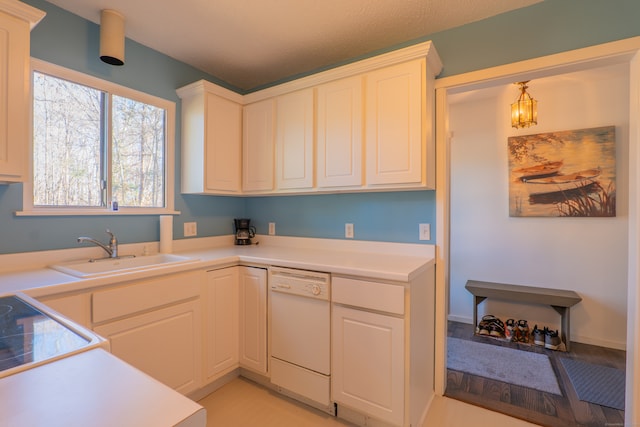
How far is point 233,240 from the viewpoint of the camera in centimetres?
299

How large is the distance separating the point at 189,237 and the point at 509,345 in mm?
3212

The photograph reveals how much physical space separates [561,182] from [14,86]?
4.22 m

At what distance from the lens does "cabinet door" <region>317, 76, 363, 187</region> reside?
211 cm

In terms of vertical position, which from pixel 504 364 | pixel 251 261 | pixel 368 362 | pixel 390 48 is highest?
pixel 390 48

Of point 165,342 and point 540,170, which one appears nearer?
point 165,342

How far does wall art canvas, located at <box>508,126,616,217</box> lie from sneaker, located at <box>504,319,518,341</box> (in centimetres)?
115

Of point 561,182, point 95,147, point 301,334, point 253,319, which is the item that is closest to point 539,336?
point 561,182

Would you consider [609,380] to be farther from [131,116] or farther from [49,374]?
[131,116]

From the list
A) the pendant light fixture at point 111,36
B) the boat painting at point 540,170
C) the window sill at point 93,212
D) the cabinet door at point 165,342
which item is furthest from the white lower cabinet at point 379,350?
the boat painting at point 540,170

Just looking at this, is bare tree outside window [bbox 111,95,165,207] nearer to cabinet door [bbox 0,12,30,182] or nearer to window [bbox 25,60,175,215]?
window [bbox 25,60,175,215]

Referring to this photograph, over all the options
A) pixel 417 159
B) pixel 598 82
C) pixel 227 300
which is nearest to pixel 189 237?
pixel 227 300

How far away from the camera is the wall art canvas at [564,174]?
2.81m

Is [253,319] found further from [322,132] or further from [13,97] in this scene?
[13,97]

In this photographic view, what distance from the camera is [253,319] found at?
2.16m
